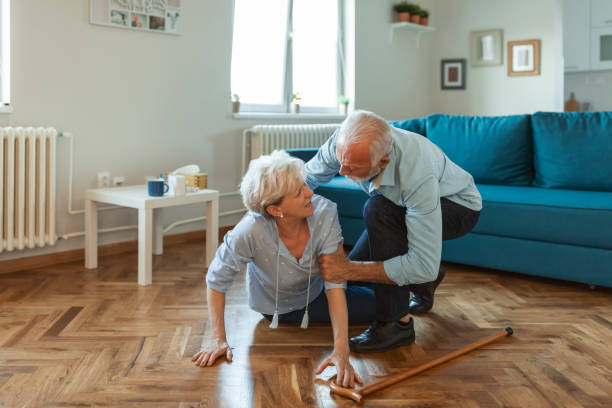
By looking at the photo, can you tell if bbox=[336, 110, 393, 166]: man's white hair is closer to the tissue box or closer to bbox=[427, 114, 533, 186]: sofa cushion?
the tissue box

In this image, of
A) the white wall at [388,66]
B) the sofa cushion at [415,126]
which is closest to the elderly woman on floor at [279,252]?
the sofa cushion at [415,126]

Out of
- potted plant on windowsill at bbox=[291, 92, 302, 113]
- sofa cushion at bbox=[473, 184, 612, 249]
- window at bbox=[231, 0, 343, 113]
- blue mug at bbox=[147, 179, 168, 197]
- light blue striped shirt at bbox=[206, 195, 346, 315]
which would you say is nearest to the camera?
light blue striped shirt at bbox=[206, 195, 346, 315]

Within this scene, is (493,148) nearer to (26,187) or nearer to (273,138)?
(273,138)

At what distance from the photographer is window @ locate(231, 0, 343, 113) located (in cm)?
453

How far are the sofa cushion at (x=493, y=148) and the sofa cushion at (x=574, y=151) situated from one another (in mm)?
73

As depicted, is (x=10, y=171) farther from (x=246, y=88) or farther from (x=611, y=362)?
(x=611, y=362)

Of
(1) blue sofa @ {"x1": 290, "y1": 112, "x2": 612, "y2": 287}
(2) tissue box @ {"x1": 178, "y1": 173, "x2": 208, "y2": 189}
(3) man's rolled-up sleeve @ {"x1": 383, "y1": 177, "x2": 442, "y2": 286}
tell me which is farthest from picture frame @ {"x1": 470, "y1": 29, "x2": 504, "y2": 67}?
(3) man's rolled-up sleeve @ {"x1": 383, "y1": 177, "x2": 442, "y2": 286}

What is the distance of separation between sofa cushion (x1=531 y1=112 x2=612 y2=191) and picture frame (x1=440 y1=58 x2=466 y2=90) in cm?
268

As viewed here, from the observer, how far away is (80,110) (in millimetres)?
3367

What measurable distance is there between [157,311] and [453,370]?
4.07ft

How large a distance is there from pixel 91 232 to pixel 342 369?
6.35 feet

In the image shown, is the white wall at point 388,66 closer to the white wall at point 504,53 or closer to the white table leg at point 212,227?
the white wall at point 504,53

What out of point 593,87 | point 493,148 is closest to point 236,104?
point 493,148

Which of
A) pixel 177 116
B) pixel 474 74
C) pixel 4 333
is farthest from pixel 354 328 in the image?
pixel 474 74
